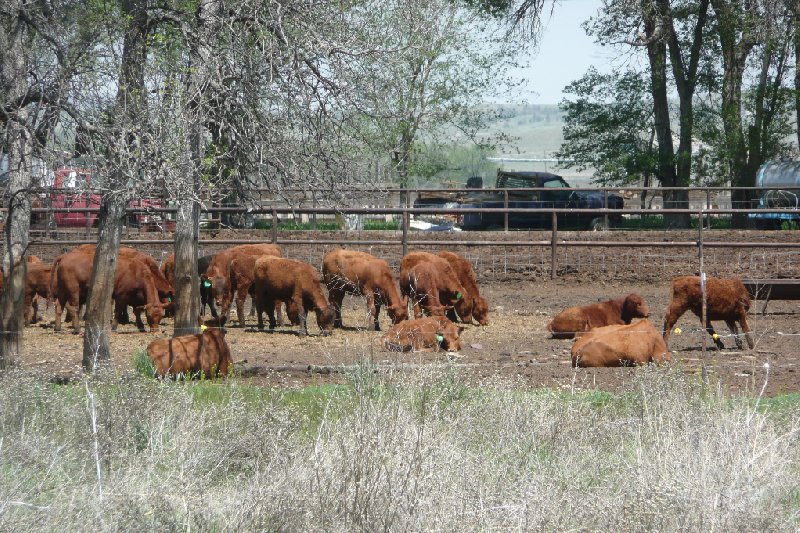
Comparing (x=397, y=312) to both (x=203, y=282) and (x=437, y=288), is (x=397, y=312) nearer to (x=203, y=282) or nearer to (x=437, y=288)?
(x=437, y=288)

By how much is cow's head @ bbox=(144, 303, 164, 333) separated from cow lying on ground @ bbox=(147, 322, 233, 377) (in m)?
4.77

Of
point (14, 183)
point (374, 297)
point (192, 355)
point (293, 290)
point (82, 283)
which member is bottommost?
point (192, 355)

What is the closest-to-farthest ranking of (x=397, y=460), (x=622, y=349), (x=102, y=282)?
1. (x=397, y=460)
2. (x=102, y=282)
3. (x=622, y=349)

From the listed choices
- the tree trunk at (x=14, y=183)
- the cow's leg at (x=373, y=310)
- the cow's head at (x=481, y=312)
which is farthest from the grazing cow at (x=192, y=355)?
the cow's head at (x=481, y=312)

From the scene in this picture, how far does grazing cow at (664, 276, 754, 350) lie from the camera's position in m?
13.0

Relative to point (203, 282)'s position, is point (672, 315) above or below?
below

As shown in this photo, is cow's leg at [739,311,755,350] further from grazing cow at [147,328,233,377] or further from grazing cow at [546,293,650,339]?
grazing cow at [147,328,233,377]

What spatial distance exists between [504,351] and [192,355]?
153 inches

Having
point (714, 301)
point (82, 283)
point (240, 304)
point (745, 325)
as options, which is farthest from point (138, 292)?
point (745, 325)

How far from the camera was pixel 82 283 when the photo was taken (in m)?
16.5

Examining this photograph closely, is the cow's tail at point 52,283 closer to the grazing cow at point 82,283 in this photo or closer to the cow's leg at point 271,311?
the grazing cow at point 82,283

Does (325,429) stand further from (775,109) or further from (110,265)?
(775,109)

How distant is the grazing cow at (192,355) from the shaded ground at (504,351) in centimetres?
40

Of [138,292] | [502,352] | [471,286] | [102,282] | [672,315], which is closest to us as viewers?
[102,282]
